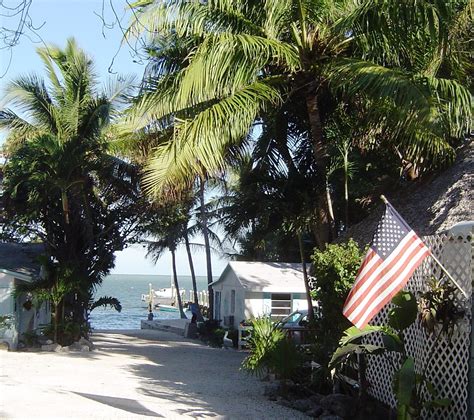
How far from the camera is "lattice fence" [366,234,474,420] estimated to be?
7.55 metres

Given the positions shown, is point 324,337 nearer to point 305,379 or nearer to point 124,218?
point 305,379

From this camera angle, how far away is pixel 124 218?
25.0 meters

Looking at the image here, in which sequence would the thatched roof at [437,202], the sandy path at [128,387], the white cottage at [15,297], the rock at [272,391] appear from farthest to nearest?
1. the white cottage at [15,297]
2. the rock at [272,391]
3. the thatched roof at [437,202]
4. the sandy path at [128,387]

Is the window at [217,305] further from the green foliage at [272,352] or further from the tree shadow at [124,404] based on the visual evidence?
the tree shadow at [124,404]

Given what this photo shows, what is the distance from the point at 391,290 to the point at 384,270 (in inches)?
9.0

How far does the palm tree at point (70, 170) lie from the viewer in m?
21.5

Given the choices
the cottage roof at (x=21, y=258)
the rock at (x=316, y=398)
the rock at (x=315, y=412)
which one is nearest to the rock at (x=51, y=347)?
the cottage roof at (x=21, y=258)

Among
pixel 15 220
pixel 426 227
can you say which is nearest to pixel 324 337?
pixel 426 227

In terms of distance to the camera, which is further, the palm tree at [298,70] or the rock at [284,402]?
the palm tree at [298,70]

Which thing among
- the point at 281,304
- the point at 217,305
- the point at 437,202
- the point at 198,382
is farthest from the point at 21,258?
the point at 437,202

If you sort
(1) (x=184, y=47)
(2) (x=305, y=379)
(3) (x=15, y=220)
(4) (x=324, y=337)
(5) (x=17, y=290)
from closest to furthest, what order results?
(4) (x=324, y=337), (2) (x=305, y=379), (1) (x=184, y=47), (5) (x=17, y=290), (3) (x=15, y=220)

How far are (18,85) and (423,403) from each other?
18105mm

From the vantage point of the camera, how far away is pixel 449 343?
787 centimetres

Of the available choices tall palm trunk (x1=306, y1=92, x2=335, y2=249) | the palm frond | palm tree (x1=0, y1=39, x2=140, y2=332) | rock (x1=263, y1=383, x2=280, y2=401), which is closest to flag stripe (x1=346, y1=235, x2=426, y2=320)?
rock (x1=263, y1=383, x2=280, y2=401)
